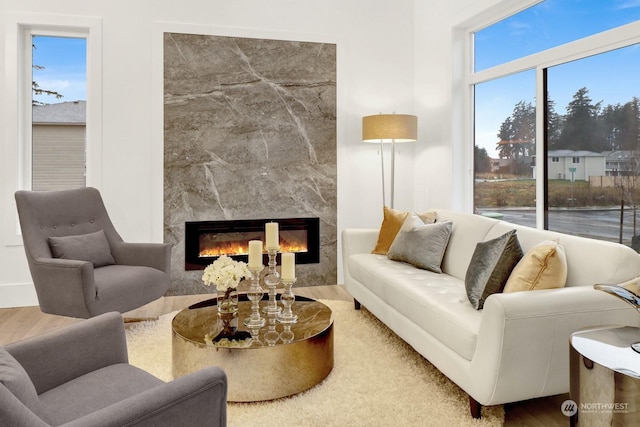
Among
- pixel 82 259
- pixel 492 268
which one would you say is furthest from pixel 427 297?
pixel 82 259

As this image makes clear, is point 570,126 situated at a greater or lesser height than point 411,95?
lesser

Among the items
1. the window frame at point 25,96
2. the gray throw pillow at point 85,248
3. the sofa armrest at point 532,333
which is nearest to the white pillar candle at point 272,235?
the sofa armrest at point 532,333

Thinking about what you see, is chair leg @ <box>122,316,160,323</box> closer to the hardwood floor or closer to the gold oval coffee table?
the hardwood floor

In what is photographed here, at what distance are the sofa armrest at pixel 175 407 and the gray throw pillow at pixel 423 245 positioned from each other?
83.0 inches

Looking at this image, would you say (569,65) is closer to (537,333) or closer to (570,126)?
(570,126)

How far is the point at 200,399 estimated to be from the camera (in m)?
1.24

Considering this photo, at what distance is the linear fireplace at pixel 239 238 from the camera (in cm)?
425

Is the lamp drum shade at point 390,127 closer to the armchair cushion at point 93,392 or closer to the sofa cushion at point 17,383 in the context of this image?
the armchair cushion at point 93,392

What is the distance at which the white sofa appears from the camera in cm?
185

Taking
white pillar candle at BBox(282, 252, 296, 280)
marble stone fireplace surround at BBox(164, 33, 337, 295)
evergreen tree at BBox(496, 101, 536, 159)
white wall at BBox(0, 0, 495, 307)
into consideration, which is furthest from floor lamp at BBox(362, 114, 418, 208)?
white pillar candle at BBox(282, 252, 296, 280)

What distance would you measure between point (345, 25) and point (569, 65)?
2.16m

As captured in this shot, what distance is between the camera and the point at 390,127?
162 inches

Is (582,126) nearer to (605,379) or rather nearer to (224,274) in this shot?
(605,379)

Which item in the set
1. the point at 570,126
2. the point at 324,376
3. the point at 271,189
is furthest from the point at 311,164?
the point at 324,376
